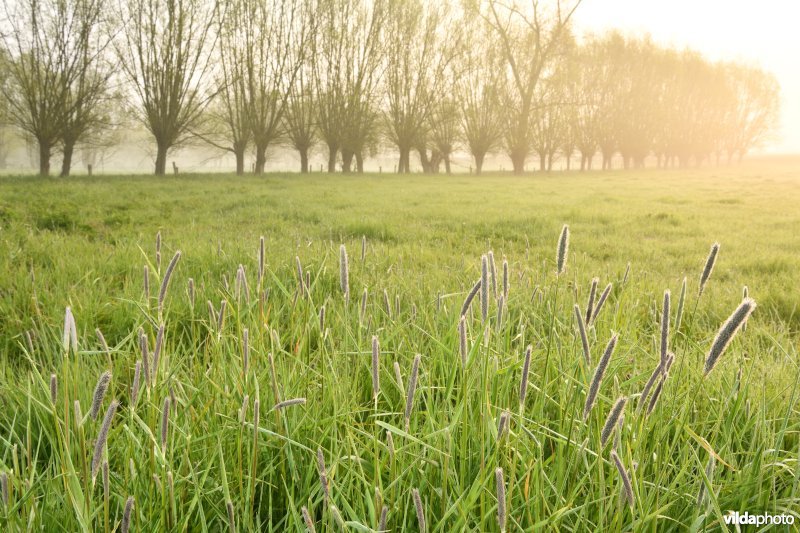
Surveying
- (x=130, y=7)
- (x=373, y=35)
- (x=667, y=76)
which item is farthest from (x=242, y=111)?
(x=667, y=76)

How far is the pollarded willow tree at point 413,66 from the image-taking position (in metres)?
41.0

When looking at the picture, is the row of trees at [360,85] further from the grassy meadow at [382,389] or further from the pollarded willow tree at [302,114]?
the grassy meadow at [382,389]

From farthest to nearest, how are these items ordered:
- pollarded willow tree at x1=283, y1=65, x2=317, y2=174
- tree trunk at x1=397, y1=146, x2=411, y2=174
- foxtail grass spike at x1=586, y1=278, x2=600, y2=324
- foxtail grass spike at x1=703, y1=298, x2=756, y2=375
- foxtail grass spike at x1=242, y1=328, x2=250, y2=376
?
tree trunk at x1=397, y1=146, x2=411, y2=174, pollarded willow tree at x1=283, y1=65, x2=317, y2=174, foxtail grass spike at x1=586, y1=278, x2=600, y2=324, foxtail grass spike at x1=242, y1=328, x2=250, y2=376, foxtail grass spike at x1=703, y1=298, x2=756, y2=375

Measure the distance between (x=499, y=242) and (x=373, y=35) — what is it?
36.5m

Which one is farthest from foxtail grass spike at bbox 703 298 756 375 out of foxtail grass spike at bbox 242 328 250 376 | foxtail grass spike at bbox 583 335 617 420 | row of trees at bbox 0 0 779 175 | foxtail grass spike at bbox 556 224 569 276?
row of trees at bbox 0 0 779 175

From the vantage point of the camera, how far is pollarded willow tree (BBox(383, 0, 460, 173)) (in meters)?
41.0

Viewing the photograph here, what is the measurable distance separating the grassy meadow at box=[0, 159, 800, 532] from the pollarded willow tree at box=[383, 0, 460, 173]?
121ft

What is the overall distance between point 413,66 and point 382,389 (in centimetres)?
4526

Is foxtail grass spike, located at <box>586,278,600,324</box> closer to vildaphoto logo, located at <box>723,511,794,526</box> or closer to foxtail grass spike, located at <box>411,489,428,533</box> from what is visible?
vildaphoto logo, located at <box>723,511,794,526</box>

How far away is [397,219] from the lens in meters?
11.6

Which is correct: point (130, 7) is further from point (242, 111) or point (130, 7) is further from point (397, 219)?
point (397, 219)

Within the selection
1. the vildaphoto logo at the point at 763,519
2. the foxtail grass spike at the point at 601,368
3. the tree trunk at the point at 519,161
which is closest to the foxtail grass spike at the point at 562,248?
the foxtail grass spike at the point at 601,368

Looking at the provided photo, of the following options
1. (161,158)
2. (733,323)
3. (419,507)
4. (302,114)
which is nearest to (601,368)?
(733,323)

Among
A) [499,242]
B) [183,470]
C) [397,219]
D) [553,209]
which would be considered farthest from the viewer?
[553,209]
